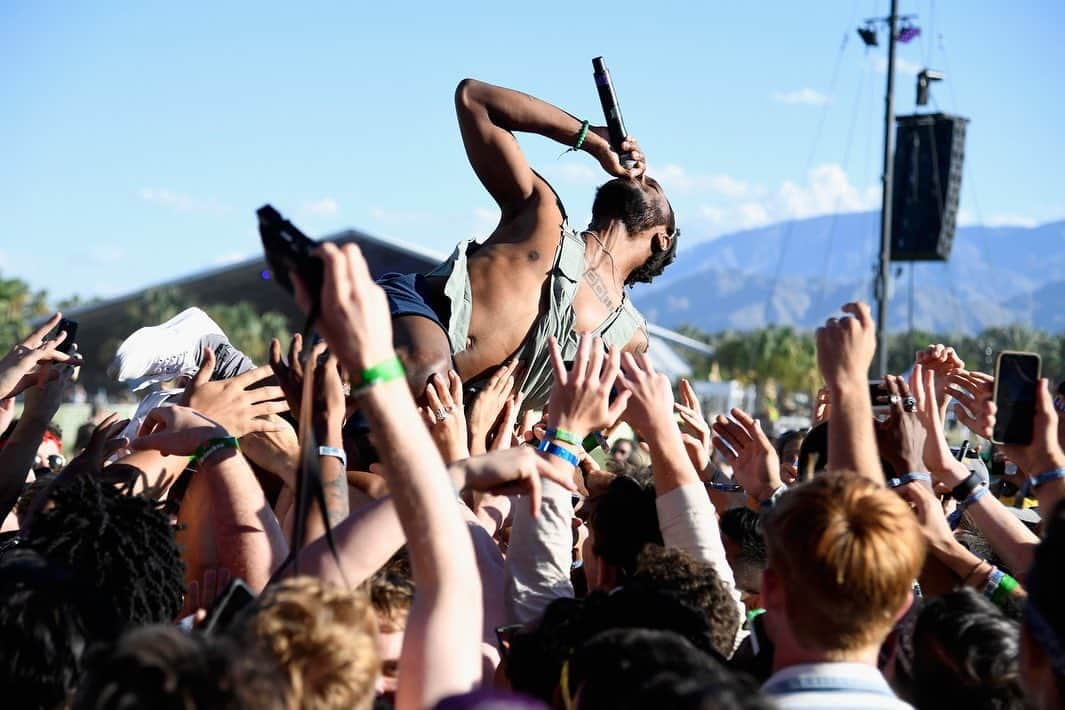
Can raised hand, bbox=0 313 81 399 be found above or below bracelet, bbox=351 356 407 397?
below

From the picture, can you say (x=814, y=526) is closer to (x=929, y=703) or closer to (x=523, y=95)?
(x=929, y=703)

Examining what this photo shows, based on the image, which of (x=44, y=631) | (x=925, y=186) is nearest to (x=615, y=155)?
Answer: (x=44, y=631)

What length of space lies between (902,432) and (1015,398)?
0.36 m

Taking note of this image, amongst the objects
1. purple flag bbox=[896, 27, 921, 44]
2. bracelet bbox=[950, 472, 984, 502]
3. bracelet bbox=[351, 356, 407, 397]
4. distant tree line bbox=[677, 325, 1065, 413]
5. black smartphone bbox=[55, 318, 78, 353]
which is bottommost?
distant tree line bbox=[677, 325, 1065, 413]

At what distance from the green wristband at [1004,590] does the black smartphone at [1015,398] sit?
1.80 feet

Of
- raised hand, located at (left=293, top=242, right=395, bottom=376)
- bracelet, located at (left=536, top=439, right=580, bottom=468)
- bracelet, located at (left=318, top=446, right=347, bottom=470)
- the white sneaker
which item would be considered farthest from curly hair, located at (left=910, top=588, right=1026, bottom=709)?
the white sneaker

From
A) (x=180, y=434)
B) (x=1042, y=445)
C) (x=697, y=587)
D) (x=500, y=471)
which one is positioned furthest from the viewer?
Answer: (x=1042, y=445)

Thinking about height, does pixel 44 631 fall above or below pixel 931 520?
above

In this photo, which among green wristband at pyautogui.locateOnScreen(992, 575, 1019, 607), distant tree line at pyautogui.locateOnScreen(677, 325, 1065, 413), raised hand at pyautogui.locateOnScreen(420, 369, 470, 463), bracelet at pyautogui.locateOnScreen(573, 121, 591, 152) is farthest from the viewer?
distant tree line at pyautogui.locateOnScreen(677, 325, 1065, 413)

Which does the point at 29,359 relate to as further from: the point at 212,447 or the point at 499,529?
the point at 499,529

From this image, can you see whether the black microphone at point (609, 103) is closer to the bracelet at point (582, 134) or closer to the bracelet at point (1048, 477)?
the bracelet at point (582, 134)

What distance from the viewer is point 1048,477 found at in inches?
131

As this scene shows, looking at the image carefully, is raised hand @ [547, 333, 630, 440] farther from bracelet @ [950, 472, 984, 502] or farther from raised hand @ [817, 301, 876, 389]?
bracelet @ [950, 472, 984, 502]

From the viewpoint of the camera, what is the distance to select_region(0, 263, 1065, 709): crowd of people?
1.95 metres
